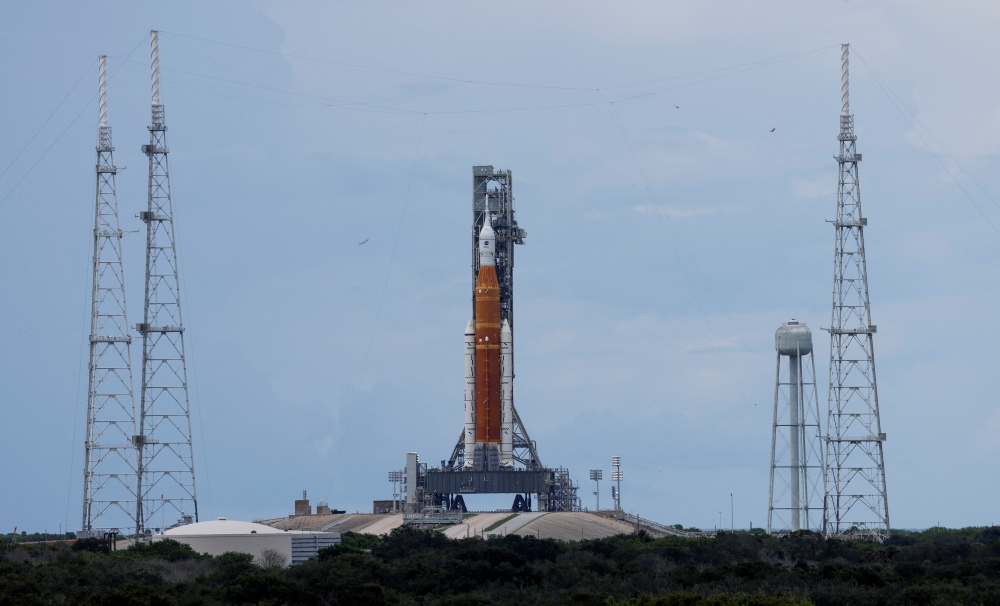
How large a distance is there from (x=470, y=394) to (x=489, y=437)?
272cm

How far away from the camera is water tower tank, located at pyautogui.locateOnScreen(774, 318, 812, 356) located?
8750 cm

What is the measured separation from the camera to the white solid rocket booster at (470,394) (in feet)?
308

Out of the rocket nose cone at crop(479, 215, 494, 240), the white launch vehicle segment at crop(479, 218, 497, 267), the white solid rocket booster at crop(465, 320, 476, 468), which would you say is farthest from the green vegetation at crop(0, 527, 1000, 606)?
the rocket nose cone at crop(479, 215, 494, 240)

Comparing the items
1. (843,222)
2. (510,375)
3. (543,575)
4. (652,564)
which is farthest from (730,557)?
(510,375)

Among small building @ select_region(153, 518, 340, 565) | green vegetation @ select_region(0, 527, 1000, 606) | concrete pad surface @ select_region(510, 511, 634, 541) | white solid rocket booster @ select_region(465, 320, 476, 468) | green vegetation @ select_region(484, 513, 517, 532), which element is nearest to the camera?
green vegetation @ select_region(0, 527, 1000, 606)

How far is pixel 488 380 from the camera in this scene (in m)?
94.2

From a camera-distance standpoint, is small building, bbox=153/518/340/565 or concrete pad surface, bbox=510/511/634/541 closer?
small building, bbox=153/518/340/565

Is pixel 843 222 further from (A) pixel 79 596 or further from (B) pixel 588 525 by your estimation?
(A) pixel 79 596

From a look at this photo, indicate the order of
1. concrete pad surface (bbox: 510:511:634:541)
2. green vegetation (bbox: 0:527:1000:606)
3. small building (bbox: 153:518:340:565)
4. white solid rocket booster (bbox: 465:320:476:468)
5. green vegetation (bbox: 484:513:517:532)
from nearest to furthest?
1. green vegetation (bbox: 0:527:1000:606)
2. small building (bbox: 153:518:340:565)
3. concrete pad surface (bbox: 510:511:634:541)
4. green vegetation (bbox: 484:513:517:532)
5. white solid rocket booster (bbox: 465:320:476:468)

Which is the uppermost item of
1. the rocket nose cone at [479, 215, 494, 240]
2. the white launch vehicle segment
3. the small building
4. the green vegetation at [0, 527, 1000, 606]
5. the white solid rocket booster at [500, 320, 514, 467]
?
the rocket nose cone at [479, 215, 494, 240]

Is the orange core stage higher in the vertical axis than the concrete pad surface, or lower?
higher

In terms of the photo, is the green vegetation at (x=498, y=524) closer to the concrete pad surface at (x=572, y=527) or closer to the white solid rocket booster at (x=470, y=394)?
the concrete pad surface at (x=572, y=527)

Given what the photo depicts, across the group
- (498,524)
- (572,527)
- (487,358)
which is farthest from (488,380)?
(572,527)

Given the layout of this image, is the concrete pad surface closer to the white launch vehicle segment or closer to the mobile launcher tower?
the mobile launcher tower
